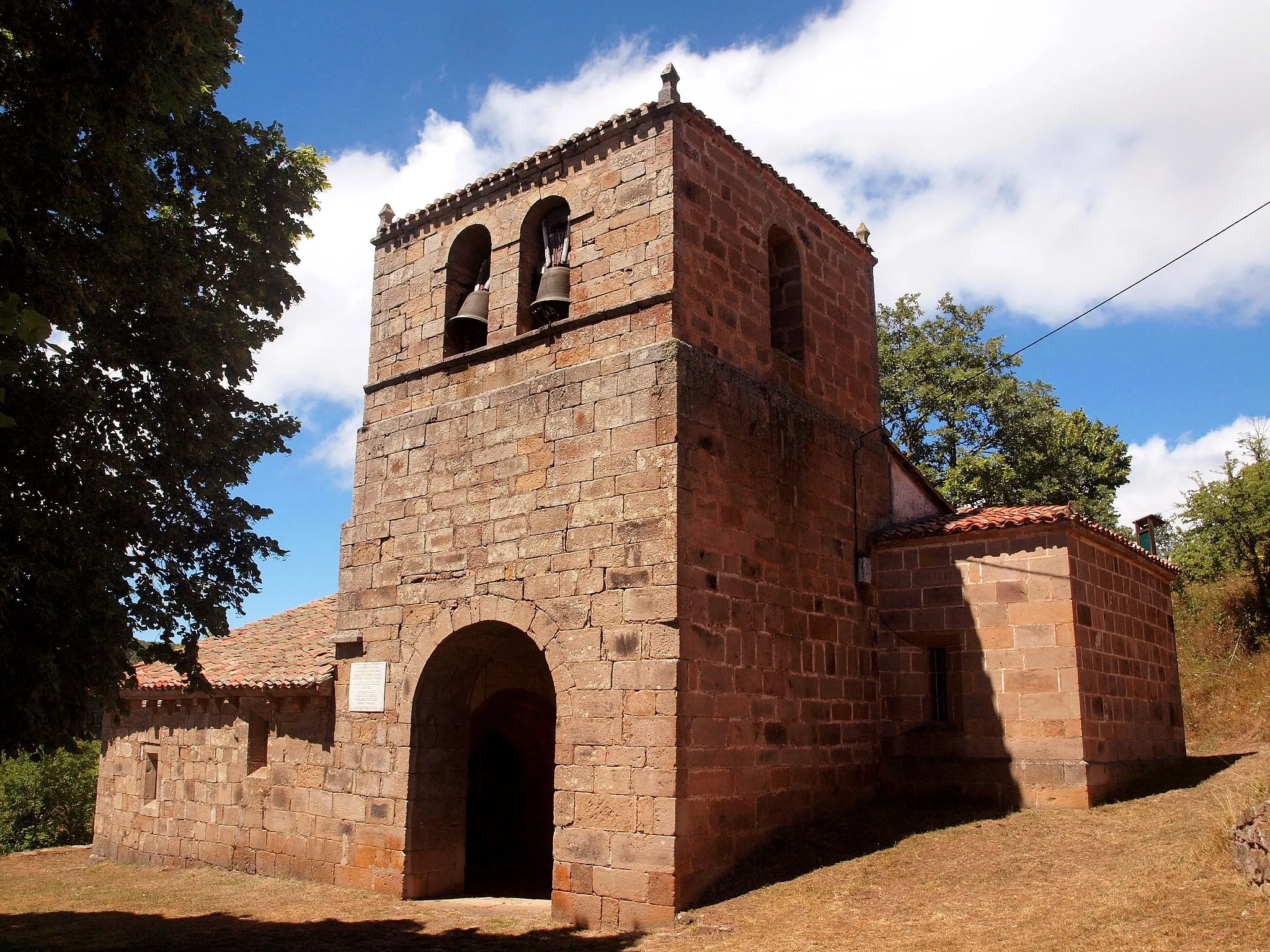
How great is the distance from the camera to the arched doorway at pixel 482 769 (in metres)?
10.6

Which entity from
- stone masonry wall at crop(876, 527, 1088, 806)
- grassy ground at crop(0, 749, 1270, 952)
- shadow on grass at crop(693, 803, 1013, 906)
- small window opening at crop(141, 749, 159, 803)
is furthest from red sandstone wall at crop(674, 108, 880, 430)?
small window opening at crop(141, 749, 159, 803)

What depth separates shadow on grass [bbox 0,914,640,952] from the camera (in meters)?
8.23

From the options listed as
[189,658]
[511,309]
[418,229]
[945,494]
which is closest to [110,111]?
[189,658]

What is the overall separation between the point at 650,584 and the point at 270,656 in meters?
7.39

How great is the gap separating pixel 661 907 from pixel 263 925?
3.89 metres

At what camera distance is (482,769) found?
13492 millimetres

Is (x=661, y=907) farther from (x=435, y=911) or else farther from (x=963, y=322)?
(x=963, y=322)

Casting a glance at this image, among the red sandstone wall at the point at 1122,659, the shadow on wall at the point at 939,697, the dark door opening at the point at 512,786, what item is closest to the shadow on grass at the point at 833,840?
the shadow on wall at the point at 939,697

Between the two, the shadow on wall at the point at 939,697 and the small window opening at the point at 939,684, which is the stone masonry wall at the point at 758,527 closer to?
the shadow on wall at the point at 939,697

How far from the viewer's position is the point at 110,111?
6473 mm

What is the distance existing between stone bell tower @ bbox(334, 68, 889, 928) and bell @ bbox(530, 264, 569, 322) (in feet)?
0.11

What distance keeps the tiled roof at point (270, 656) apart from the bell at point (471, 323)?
4.14m

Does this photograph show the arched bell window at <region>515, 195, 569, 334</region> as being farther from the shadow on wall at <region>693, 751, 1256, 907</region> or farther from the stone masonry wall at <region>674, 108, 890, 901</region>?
the shadow on wall at <region>693, 751, 1256, 907</region>

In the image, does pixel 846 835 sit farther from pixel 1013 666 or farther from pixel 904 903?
pixel 1013 666
